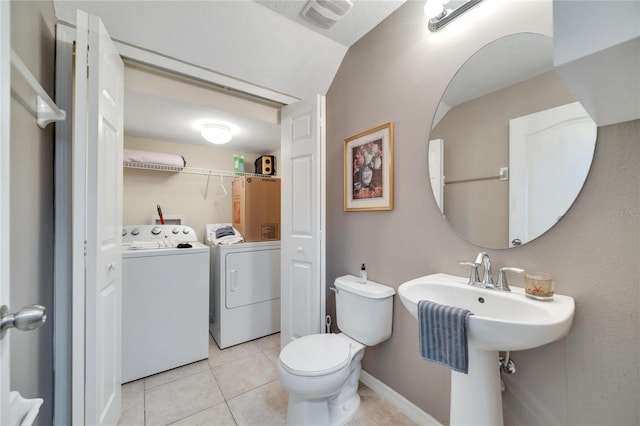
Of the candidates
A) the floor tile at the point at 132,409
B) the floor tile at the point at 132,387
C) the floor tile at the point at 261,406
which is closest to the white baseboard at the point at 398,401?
the floor tile at the point at 261,406

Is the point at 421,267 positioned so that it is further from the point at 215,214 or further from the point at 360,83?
the point at 215,214

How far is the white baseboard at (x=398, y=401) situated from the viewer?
1.33m

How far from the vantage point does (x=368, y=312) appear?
1.47 m

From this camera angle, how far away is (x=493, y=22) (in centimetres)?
110

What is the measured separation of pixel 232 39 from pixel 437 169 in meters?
1.57

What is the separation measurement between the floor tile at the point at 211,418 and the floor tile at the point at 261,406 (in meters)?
0.04

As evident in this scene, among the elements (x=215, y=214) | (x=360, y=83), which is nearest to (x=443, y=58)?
(x=360, y=83)

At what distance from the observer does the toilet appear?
119 centimetres

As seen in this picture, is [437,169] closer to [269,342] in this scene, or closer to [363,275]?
[363,275]

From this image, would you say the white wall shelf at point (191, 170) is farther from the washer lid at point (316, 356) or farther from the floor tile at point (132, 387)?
the washer lid at point (316, 356)

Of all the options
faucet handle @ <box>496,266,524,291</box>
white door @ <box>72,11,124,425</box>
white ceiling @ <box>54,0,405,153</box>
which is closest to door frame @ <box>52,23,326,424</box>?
white door @ <box>72,11,124,425</box>

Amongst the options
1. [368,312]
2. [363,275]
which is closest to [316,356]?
[368,312]

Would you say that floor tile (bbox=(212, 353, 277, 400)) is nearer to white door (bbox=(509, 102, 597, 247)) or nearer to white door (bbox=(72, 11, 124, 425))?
white door (bbox=(72, 11, 124, 425))

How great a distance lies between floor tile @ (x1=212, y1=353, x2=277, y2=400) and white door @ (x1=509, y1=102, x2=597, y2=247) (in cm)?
183
